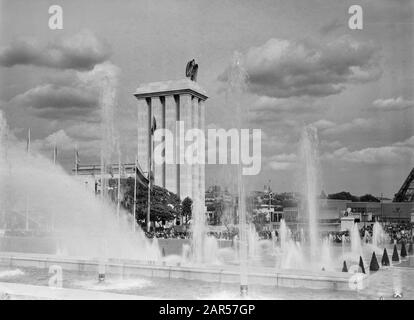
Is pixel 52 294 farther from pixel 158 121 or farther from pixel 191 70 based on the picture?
pixel 191 70

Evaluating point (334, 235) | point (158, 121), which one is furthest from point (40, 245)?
point (158, 121)

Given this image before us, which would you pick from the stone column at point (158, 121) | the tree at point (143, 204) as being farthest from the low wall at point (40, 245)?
the stone column at point (158, 121)

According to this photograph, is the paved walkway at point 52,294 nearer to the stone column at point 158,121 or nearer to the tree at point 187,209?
the tree at point 187,209

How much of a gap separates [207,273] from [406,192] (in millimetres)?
82185

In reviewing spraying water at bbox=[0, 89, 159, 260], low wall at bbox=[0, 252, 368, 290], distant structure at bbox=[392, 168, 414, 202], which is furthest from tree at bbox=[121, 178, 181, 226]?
distant structure at bbox=[392, 168, 414, 202]

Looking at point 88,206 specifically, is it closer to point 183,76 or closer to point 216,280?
point 216,280

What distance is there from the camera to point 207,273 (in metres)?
13.6

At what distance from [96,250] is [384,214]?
59419mm

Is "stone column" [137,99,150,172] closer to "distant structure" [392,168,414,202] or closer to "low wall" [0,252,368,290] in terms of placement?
"distant structure" [392,168,414,202]

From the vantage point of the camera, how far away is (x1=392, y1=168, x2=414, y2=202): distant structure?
3349 inches

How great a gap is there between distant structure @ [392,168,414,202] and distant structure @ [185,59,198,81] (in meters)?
39.5

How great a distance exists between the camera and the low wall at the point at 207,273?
12.3m

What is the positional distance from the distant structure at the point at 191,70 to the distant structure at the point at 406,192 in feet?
130

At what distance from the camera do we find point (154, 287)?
1295 centimetres
